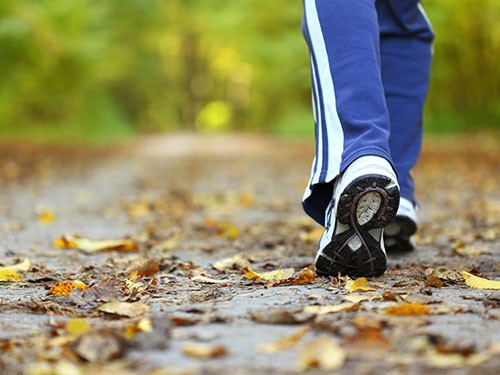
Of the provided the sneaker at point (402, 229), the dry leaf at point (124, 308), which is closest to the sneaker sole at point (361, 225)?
the sneaker at point (402, 229)

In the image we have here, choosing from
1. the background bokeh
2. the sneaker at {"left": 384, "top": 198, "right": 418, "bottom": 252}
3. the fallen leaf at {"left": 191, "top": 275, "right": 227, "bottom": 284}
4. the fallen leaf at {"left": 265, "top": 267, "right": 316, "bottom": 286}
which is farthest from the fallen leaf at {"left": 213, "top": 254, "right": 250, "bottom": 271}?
the background bokeh

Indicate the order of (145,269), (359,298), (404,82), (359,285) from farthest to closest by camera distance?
(404,82), (145,269), (359,285), (359,298)

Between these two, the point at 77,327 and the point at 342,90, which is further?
the point at 342,90

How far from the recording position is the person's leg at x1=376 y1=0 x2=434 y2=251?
2633mm

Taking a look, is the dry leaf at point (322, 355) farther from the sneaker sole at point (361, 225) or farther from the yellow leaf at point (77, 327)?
the sneaker sole at point (361, 225)

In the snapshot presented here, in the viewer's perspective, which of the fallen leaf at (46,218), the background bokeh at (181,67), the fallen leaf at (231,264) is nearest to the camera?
the fallen leaf at (231,264)

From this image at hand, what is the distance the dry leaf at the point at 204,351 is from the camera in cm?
133

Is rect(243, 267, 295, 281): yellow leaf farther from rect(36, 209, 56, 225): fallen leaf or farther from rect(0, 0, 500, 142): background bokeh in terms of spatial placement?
rect(0, 0, 500, 142): background bokeh

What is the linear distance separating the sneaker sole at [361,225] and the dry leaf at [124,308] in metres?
0.57

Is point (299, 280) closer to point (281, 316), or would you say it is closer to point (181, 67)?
point (281, 316)

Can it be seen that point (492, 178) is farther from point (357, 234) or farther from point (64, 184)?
point (357, 234)

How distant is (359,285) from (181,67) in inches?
1536

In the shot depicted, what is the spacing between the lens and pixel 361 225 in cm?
200

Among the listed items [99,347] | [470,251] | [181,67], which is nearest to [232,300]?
[99,347]
